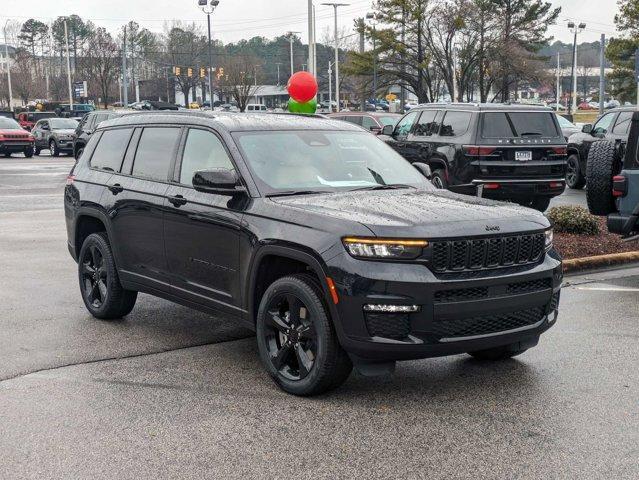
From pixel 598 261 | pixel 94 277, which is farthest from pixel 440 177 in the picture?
pixel 94 277

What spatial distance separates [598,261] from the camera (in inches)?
395

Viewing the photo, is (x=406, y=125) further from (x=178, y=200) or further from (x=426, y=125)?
(x=178, y=200)

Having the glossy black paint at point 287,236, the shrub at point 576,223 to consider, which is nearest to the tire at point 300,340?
the glossy black paint at point 287,236

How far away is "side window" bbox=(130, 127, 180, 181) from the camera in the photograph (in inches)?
263

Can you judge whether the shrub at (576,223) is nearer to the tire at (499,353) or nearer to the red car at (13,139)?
the tire at (499,353)

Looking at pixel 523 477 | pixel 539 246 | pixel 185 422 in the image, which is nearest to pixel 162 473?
pixel 185 422

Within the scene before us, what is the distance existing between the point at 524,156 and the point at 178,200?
8697 mm

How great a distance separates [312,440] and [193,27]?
105m

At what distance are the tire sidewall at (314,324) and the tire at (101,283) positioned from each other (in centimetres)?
217

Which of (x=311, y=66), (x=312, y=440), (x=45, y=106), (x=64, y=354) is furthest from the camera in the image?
(x=45, y=106)

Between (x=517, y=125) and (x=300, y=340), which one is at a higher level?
(x=517, y=125)

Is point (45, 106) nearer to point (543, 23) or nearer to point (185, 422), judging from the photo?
point (543, 23)

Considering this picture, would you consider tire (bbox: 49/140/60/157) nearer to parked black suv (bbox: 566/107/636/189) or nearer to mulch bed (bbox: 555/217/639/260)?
parked black suv (bbox: 566/107/636/189)

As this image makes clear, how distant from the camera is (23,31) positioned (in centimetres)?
12912
